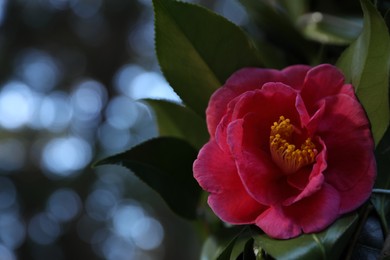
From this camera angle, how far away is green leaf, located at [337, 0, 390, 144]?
0.40 m

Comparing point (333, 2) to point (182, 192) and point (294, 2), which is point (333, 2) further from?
point (182, 192)

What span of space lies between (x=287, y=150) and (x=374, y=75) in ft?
0.31

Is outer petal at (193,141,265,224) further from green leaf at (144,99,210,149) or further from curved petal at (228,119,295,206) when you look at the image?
green leaf at (144,99,210,149)

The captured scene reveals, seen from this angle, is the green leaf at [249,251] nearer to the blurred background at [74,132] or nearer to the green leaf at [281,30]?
the green leaf at [281,30]

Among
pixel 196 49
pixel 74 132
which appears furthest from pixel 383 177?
pixel 74 132

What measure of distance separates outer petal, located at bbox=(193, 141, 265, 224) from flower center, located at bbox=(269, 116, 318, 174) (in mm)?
35

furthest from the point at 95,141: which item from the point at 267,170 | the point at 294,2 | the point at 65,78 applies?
the point at 267,170

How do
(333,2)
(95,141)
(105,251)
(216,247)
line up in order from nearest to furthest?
(216,247) → (333,2) → (95,141) → (105,251)

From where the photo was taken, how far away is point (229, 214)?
0.38m

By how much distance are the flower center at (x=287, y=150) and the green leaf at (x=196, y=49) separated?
8 cm

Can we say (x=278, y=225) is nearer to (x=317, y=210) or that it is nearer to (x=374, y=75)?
(x=317, y=210)

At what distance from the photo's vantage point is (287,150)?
0.38m

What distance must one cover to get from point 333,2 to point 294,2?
0.15 ft

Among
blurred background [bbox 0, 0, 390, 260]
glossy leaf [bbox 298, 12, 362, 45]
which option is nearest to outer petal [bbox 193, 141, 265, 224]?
glossy leaf [bbox 298, 12, 362, 45]
